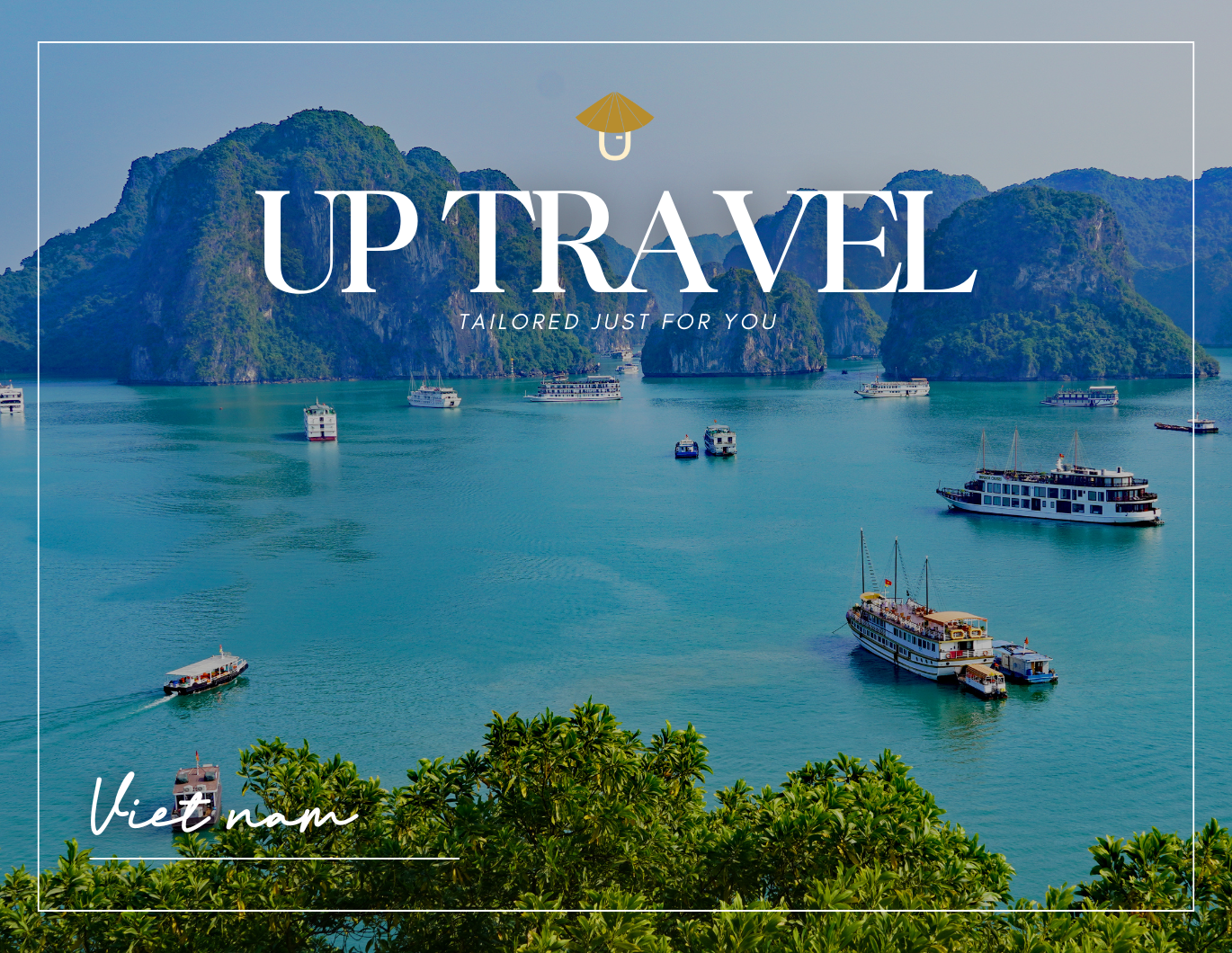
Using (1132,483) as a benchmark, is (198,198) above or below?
above

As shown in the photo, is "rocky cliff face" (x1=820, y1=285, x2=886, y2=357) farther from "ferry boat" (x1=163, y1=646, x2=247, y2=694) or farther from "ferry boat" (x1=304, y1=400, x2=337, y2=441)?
"ferry boat" (x1=163, y1=646, x2=247, y2=694)

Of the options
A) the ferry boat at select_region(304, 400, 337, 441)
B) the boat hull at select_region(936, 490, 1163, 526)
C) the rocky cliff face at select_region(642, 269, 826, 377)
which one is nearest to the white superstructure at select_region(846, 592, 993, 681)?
the boat hull at select_region(936, 490, 1163, 526)

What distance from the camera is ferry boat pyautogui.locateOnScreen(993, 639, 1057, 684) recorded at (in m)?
19.0

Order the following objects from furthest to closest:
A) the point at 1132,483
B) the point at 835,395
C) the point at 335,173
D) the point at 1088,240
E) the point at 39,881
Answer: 1. the point at 835,395
2. the point at 335,173
3. the point at 1088,240
4. the point at 1132,483
5. the point at 39,881

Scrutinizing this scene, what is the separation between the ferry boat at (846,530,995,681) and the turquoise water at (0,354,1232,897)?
341 mm

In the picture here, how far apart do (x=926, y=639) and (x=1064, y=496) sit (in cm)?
1571

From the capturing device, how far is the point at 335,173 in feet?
180

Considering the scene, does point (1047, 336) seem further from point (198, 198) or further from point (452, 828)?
point (198, 198)

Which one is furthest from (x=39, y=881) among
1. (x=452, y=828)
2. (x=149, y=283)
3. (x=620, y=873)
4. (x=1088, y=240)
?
(x=149, y=283)

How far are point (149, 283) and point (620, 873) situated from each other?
3825 inches

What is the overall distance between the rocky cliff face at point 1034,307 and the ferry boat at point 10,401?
56.4m

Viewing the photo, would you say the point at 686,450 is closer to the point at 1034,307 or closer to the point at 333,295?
the point at 1034,307

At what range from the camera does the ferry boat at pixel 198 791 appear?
13898 mm

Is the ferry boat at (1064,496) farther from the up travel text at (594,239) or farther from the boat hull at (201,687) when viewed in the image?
the up travel text at (594,239)
